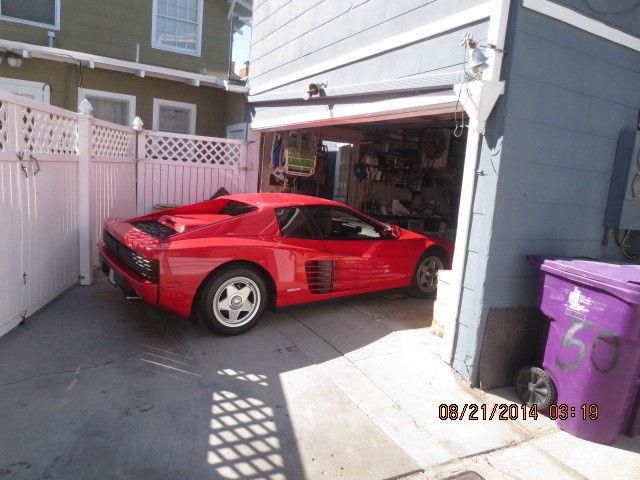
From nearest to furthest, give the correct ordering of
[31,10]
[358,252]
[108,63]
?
[358,252]
[108,63]
[31,10]

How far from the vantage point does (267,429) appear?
9.49ft

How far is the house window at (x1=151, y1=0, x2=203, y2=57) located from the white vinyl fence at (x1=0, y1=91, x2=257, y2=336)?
137 inches

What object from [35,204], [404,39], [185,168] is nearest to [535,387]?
[404,39]

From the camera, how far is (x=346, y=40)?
552 cm

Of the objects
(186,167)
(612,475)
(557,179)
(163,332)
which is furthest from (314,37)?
(612,475)

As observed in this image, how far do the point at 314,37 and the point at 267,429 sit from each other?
5345 mm

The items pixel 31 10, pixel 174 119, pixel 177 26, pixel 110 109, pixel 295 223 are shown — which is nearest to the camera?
pixel 295 223

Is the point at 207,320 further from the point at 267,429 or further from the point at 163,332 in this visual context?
the point at 267,429

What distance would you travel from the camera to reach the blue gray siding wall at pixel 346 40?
394 centimetres

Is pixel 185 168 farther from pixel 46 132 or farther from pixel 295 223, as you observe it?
pixel 295 223

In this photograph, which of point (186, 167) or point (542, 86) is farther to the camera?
point (186, 167)

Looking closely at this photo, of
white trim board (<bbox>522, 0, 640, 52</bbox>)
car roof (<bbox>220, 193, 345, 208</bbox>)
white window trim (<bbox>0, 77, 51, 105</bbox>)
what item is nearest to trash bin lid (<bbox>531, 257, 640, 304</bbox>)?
white trim board (<bbox>522, 0, 640, 52</bbox>)

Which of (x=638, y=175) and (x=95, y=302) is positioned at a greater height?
(x=638, y=175)

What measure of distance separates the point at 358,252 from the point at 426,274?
1271mm
